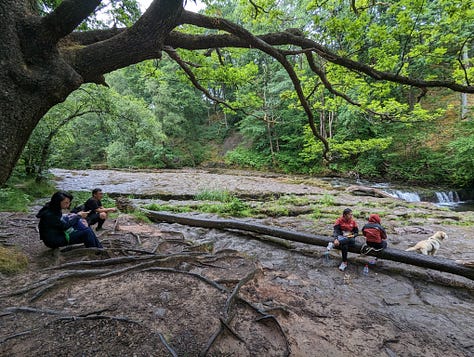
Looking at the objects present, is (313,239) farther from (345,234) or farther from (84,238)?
(84,238)

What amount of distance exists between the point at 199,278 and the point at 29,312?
2.25 m

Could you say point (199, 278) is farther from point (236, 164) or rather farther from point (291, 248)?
point (236, 164)

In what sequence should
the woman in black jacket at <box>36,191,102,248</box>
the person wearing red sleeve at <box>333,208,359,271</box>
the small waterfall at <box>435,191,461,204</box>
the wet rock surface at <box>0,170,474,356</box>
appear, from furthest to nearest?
the small waterfall at <box>435,191,461,204</box> → the person wearing red sleeve at <box>333,208,359,271</box> → the woman in black jacket at <box>36,191,102,248</box> → the wet rock surface at <box>0,170,474,356</box>

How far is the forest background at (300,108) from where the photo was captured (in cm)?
576

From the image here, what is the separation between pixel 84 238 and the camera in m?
4.89

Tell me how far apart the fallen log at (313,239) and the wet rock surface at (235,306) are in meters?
0.34

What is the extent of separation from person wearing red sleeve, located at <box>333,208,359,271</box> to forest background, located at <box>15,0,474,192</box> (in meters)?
2.53

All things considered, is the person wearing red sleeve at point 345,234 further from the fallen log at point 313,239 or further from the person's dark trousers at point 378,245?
the person's dark trousers at point 378,245

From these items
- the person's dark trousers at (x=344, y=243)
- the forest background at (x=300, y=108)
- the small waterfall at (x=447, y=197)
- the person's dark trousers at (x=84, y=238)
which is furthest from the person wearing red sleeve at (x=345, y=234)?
the small waterfall at (x=447, y=197)

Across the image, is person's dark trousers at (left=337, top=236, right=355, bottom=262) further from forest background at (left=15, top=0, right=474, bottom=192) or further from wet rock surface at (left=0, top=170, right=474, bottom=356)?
forest background at (left=15, top=0, right=474, bottom=192)

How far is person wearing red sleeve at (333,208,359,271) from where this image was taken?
575 cm

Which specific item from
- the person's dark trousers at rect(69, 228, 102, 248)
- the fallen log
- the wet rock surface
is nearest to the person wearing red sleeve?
the fallen log

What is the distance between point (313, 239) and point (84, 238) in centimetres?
528

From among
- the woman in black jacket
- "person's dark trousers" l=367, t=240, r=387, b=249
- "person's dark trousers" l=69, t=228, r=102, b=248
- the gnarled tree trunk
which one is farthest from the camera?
"person's dark trousers" l=367, t=240, r=387, b=249
